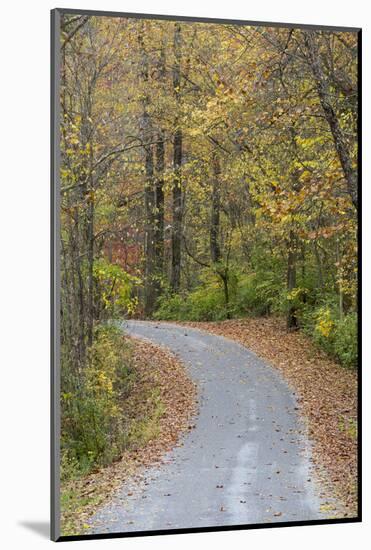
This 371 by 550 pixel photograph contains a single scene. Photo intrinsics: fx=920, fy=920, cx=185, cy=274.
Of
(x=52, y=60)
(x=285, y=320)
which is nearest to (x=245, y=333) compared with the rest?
(x=285, y=320)

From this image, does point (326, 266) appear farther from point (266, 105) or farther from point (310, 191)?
point (266, 105)

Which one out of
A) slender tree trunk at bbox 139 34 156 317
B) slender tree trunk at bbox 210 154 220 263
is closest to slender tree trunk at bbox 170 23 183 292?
slender tree trunk at bbox 139 34 156 317

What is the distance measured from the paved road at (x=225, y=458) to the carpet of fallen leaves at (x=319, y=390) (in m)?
0.09

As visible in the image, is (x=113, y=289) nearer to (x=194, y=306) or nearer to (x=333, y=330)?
(x=194, y=306)

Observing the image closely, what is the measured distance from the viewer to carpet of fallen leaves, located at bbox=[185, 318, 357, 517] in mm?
7129

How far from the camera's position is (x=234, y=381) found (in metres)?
7.15

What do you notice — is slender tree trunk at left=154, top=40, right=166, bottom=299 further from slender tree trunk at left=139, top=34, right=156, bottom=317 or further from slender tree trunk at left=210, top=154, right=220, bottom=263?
slender tree trunk at left=210, top=154, right=220, bottom=263

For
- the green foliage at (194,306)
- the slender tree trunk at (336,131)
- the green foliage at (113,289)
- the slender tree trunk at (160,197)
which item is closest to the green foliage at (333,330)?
the green foliage at (194,306)

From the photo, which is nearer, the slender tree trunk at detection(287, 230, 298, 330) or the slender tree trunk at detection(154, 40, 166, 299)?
the slender tree trunk at detection(154, 40, 166, 299)

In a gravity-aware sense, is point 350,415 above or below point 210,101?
below

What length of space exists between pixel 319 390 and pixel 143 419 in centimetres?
144

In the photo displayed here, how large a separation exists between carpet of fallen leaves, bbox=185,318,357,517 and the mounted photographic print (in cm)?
1

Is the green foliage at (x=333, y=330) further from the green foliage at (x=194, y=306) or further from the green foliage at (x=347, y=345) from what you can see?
the green foliage at (x=194, y=306)

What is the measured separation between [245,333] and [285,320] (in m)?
0.35
